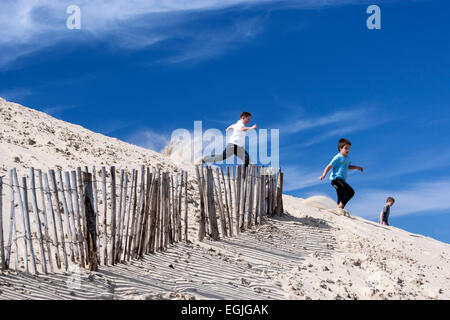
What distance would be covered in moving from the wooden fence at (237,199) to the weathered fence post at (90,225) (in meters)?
2.24

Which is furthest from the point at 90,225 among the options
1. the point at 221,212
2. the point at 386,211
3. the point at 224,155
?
the point at 386,211

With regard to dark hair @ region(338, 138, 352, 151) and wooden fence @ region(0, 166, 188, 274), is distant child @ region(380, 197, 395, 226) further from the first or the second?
wooden fence @ region(0, 166, 188, 274)

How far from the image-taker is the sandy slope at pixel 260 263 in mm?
6418

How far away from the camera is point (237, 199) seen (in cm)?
934

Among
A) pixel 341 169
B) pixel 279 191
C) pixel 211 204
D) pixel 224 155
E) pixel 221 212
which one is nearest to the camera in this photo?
pixel 211 204

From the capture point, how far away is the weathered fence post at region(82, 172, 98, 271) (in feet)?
22.2

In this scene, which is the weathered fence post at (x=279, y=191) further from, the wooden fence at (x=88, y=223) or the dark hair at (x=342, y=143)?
the wooden fence at (x=88, y=223)

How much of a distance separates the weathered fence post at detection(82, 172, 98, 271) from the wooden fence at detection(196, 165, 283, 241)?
7.34 ft

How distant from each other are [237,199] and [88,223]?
10.7 feet

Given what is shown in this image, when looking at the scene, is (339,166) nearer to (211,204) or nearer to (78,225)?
(211,204)

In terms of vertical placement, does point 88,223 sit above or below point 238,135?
below

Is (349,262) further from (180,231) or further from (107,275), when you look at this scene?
(107,275)

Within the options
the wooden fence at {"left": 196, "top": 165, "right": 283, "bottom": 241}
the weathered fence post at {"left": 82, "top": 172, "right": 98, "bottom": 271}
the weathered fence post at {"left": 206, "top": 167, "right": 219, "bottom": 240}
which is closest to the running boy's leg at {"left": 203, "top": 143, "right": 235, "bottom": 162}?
the wooden fence at {"left": 196, "top": 165, "right": 283, "bottom": 241}
